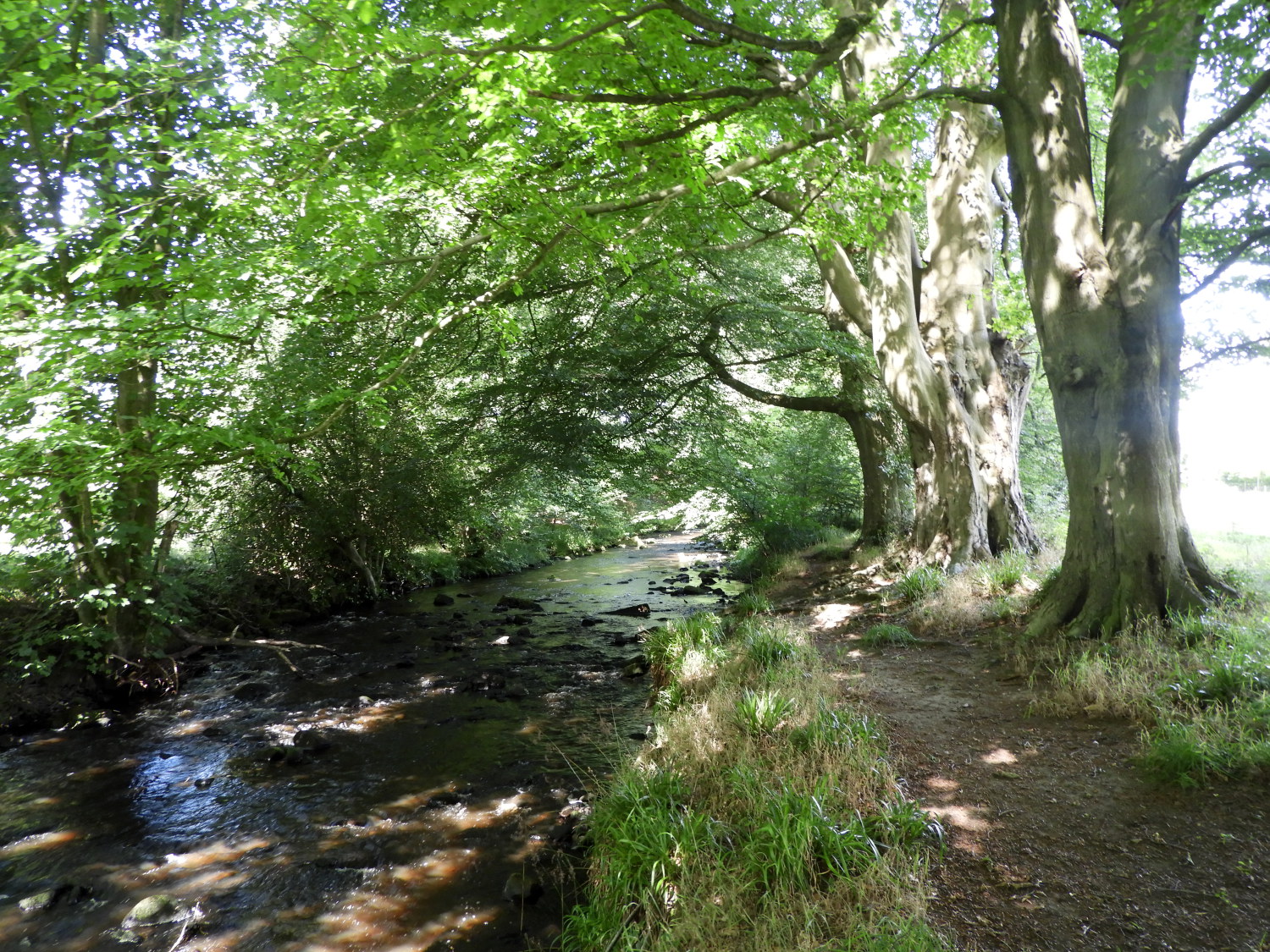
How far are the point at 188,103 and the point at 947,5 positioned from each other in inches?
415

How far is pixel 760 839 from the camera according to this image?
389cm

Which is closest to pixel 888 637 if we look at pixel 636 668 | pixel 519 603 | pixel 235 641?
pixel 636 668

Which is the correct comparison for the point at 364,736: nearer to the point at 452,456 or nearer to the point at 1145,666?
the point at 1145,666

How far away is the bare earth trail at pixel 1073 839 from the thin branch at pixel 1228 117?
4.67 m

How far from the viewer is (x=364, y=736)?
25.0 ft

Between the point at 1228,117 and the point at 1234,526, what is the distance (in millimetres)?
14360

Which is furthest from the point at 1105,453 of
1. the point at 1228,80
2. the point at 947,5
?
the point at 947,5

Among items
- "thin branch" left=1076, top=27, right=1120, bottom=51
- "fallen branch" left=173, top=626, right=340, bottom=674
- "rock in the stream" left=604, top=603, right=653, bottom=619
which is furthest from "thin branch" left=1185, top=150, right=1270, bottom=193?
"fallen branch" left=173, top=626, right=340, bottom=674

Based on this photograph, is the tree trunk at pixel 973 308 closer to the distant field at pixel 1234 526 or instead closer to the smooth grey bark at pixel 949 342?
the smooth grey bark at pixel 949 342

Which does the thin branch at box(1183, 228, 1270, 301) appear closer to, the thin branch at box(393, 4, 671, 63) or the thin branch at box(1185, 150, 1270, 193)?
the thin branch at box(1185, 150, 1270, 193)

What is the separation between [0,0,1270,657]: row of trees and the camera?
585cm

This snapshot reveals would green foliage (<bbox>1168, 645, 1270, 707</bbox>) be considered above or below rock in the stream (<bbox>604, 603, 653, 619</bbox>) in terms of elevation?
above

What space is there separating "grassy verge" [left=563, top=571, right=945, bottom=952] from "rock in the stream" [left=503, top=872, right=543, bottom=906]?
0.40 meters

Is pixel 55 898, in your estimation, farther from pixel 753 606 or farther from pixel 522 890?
pixel 753 606
